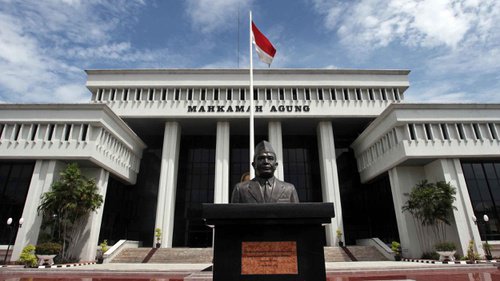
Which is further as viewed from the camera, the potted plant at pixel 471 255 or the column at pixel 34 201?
the column at pixel 34 201

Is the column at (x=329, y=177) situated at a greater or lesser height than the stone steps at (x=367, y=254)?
greater

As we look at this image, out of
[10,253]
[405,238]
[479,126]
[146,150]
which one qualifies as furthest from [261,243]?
[146,150]

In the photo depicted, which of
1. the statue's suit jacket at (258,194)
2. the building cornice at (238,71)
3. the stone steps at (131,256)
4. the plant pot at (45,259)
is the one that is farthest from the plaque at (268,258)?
the building cornice at (238,71)

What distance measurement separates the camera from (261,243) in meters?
6.42

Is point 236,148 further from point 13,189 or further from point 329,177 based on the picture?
point 13,189

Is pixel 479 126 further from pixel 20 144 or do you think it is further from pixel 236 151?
pixel 20 144

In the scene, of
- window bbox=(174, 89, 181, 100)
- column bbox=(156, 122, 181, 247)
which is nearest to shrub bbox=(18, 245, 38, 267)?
column bbox=(156, 122, 181, 247)

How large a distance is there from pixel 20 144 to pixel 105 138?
316 inches

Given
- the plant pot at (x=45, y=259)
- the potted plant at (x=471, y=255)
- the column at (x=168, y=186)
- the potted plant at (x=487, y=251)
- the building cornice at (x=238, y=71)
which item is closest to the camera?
the plant pot at (x=45, y=259)

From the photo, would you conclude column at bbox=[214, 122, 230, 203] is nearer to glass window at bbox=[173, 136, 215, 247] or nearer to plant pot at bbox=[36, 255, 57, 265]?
glass window at bbox=[173, 136, 215, 247]

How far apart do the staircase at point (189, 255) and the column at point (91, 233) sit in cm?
267

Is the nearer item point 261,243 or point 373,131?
point 261,243

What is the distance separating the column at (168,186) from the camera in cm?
3541

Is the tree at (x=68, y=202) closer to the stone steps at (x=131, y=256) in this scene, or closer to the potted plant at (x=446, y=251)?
the stone steps at (x=131, y=256)
